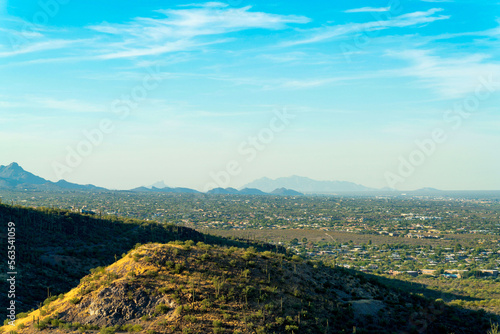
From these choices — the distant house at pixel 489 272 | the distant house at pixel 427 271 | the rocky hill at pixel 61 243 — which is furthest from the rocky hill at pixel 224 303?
the distant house at pixel 489 272

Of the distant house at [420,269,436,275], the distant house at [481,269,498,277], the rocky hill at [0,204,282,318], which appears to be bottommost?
the distant house at [420,269,436,275]

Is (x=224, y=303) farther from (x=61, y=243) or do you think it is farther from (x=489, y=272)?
(x=489, y=272)

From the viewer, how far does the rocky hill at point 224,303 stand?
25703mm

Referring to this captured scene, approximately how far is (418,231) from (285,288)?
507 feet

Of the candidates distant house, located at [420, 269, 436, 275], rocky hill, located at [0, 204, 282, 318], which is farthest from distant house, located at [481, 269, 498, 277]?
rocky hill, located at [0, 204, 282, 318]

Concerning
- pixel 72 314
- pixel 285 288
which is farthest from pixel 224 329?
pixel 72 314

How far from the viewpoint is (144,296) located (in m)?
27.0

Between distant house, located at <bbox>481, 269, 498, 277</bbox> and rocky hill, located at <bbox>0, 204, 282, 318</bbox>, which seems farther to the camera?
distant house, located at <bbox>481, 269, 498, 277</bbox>

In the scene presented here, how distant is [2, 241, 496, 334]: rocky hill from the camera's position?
2570cm

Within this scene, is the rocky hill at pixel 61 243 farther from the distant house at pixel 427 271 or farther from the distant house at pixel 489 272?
the distant house at pixel 489 272

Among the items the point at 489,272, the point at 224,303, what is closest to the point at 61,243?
the point at 224,303

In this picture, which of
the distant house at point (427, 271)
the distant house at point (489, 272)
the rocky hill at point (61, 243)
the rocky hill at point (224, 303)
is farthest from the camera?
the distant house at point (427, 271)

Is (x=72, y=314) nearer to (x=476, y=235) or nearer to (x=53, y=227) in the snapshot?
(x=53, y=227)

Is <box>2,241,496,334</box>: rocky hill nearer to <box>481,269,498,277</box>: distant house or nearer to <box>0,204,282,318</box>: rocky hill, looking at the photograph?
<box>0,204,282,318</box>: rocky hill
